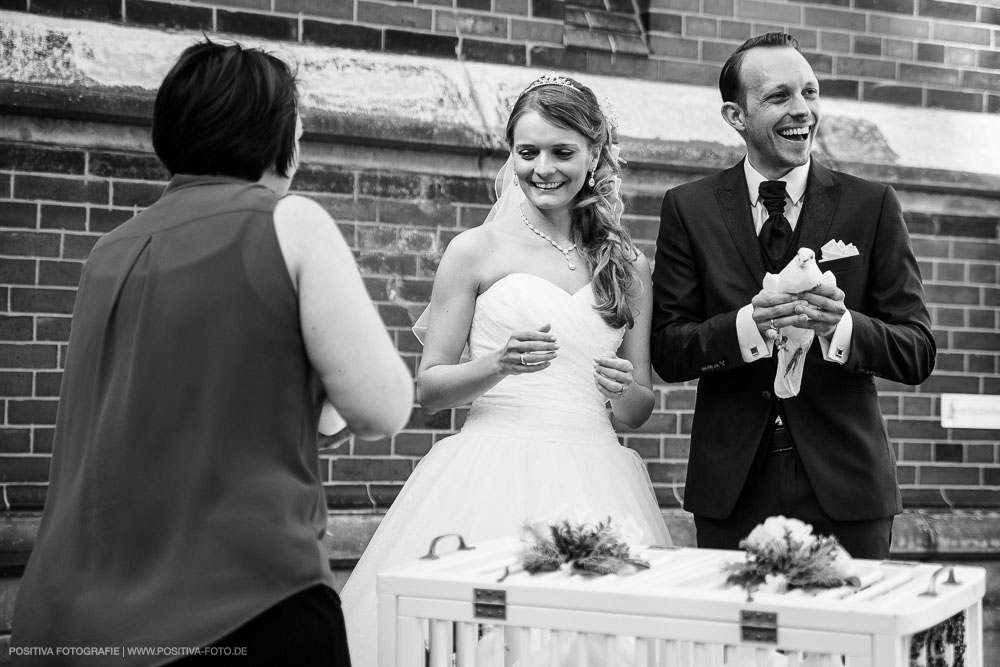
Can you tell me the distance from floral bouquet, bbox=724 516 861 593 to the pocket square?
0.94m

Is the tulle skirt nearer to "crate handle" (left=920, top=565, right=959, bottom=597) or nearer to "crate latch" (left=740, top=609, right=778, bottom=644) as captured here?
"crate handle" (left=920, top=565, right=959, bottom=597)

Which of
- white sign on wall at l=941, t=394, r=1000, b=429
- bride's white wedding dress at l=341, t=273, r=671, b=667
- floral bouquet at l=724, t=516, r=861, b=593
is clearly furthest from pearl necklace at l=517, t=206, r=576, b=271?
white sign on wall at l=941, t=394, r=1000, b=429

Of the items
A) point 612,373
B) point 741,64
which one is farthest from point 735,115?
point 612,373

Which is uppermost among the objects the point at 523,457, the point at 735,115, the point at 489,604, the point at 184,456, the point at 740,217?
the point at 735,115

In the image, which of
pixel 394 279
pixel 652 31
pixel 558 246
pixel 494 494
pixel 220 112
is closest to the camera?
pixel 220 112

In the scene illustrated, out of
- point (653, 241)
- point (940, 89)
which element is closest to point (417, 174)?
point (653, 241)

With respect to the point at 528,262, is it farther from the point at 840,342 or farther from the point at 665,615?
the point at 665,615

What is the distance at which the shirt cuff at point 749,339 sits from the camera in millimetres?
Answer: 2941

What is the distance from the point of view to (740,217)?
3.19 m

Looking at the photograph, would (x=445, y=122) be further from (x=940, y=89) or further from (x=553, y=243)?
(x=940, y=89)

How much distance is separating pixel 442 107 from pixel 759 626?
3.58 m

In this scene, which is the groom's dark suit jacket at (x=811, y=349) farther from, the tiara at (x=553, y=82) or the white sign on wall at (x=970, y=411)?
the white sign on wall at (x=970, y=411)

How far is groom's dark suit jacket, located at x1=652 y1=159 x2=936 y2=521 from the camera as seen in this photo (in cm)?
302

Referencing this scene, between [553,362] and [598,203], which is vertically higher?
[598,203]
